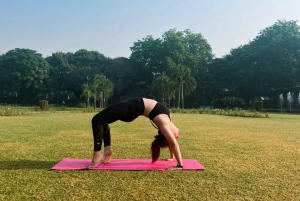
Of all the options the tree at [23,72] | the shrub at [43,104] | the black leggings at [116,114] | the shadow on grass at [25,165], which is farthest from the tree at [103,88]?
the black leggings at [116,114]

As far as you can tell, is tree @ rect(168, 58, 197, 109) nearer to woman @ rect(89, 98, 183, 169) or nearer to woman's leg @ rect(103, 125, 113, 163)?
woman's leg @ rect(103, 125, 113, 163)

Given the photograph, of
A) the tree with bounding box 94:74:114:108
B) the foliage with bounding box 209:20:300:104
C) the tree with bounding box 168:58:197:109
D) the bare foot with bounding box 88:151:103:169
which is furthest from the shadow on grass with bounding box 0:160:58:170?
the foliage with bounding box 209:20:300:104

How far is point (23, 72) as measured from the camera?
134 feet

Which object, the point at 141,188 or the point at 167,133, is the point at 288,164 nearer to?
the point at 167,133

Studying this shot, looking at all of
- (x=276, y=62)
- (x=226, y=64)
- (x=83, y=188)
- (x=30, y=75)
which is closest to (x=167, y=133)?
(x=83, y=188)

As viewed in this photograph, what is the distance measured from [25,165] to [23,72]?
39835 mm

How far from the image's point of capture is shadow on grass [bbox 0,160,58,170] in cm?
437

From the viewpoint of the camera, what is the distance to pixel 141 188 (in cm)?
337

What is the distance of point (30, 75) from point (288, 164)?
4074 centimetres

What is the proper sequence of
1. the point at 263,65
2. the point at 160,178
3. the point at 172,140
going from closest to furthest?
1. the point at 160,178
2. the point at 172,140
3. the point at 263,65

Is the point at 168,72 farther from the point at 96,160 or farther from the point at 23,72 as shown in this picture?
the point at 96,160

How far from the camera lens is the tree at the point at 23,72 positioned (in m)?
40.5

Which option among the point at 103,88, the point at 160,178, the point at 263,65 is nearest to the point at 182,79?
the point at 103,88

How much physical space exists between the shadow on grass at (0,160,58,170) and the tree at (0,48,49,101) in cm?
3853
